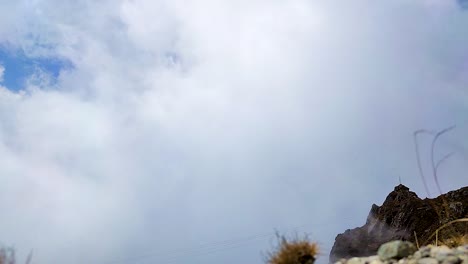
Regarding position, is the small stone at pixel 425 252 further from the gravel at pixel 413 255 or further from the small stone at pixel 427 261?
the small stone at pixel 427 261

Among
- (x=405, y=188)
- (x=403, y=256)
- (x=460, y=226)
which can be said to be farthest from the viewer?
(x=405, y=188)

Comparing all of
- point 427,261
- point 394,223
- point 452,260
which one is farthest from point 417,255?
point 394,223

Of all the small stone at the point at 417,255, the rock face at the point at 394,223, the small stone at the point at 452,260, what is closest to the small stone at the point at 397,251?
the small stone at the point at 417,255

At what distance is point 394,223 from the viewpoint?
2827 cm

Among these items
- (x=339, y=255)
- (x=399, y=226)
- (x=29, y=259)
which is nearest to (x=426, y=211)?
(x=399, y=226)

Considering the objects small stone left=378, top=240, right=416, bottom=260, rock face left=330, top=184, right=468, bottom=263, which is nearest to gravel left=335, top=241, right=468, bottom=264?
small stone left=378, top=240, right=416, bottom=260

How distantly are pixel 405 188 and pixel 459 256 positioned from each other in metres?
19.5

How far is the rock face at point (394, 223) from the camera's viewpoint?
25438mm

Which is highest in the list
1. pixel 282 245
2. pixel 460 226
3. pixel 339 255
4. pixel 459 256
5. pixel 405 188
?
pixel 405 188

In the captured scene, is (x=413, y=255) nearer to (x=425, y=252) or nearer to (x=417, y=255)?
(x=417, y=255)

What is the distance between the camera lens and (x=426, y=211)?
26.6m

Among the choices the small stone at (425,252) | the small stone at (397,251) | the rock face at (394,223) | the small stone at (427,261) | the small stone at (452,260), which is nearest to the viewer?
the small stone at (452,260)

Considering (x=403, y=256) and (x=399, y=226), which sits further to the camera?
(x=399, y=226)

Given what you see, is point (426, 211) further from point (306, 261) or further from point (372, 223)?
point (306, 261)
